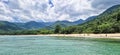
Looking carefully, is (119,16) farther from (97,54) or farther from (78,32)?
(97,54)

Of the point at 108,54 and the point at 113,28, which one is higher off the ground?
the point at 113,28

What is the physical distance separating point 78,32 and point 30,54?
13730 centimetres

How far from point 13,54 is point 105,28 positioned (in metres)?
102

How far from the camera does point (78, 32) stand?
179 metres

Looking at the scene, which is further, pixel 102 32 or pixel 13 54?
pixel 102 32

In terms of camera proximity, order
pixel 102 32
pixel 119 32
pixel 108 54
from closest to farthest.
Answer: pixel 108 54, pixel 119 32, pixel 102 32

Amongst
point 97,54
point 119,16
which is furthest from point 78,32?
point 97,54

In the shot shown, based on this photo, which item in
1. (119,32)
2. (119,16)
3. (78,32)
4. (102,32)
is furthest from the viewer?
(78,32)

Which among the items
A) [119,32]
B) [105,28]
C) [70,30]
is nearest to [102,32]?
[105,28]

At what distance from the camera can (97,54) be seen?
137 feet

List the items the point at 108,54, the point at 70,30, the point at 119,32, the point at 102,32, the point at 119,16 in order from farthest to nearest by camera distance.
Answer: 1. the point at 70,30
2. the point at 119,16
3. the point at 102,32
4. the point at 119,32
5. the point at 108,54

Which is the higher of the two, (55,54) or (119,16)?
(119,16)

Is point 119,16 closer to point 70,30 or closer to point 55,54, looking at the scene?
point 70,30

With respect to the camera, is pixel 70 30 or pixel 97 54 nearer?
pixel 97 54
